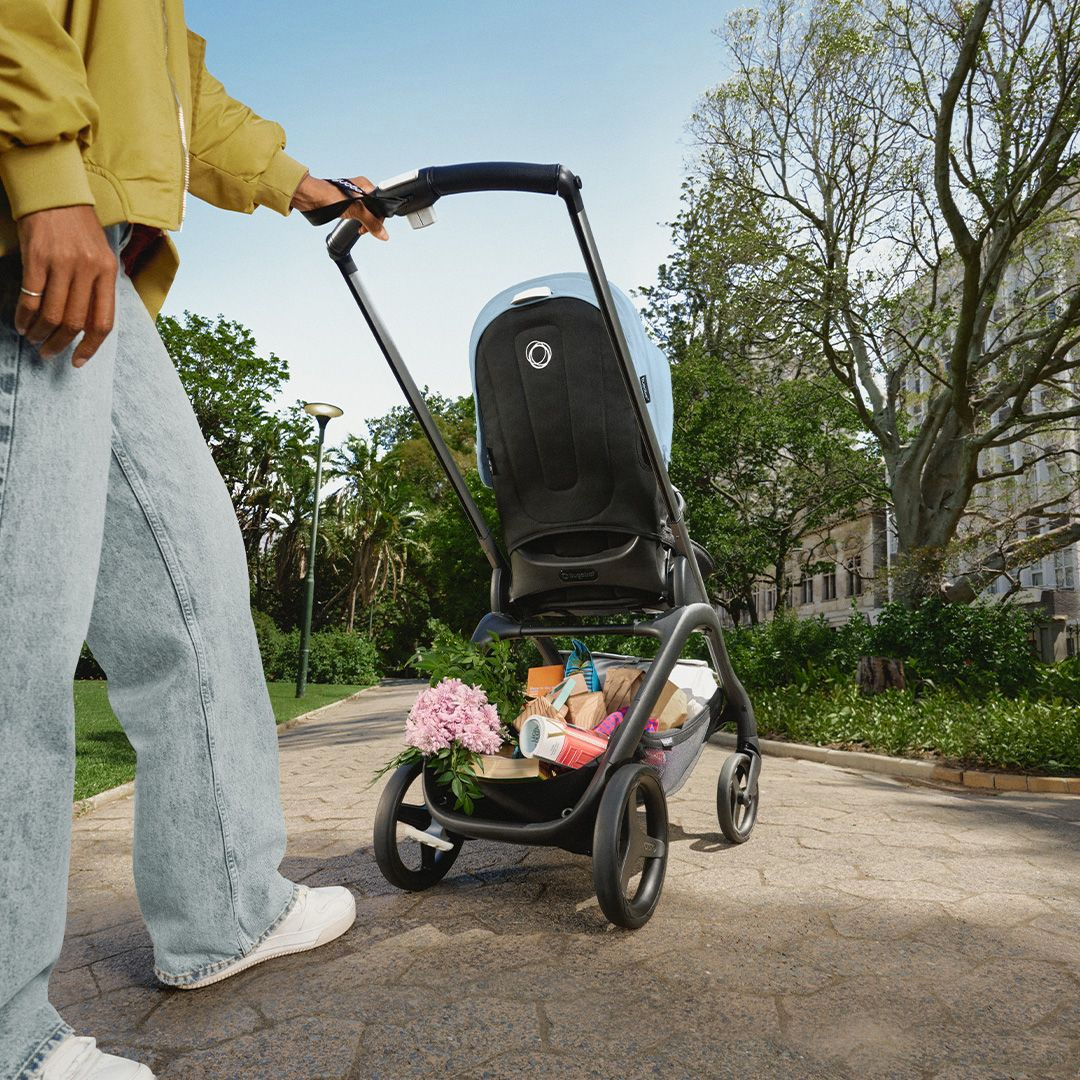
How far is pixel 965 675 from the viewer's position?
10781 mm

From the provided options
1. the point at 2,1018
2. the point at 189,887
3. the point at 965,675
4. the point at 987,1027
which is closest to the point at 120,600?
the point at 189,887

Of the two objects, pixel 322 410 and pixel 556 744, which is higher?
pixel 322 410

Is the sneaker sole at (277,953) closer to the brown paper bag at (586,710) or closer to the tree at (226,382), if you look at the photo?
the brown paper bag at (586,710)

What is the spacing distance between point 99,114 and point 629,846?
211cm

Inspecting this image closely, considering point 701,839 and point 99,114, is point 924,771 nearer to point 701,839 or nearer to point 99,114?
point 701,839

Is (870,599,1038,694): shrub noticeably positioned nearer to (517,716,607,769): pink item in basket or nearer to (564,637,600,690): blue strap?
(564,637,600,690): blue strap

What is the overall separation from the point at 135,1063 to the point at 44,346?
1.21 meters

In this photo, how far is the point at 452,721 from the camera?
2609 millimetres

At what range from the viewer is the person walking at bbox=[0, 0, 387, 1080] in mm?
1344

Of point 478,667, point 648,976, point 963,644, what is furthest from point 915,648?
point 648,976

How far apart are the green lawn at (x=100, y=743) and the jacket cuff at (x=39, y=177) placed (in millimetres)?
4245

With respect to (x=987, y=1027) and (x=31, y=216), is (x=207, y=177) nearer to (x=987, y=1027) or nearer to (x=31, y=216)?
(x=31, y=216)

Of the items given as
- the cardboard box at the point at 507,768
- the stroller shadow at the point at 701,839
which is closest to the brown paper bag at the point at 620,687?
the cardboard box at the point at 507,768

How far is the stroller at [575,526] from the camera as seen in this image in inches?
101
